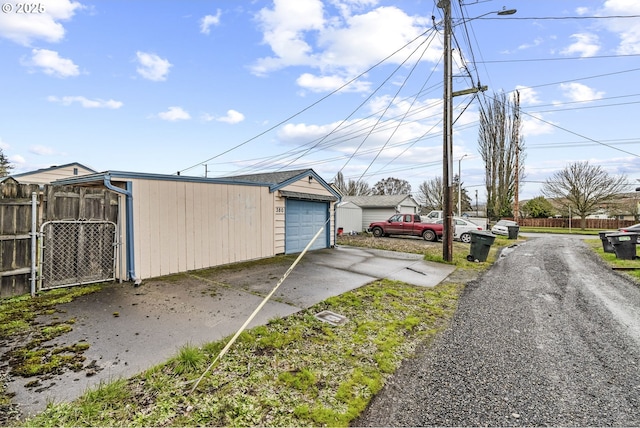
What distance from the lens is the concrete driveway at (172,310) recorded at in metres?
2.63

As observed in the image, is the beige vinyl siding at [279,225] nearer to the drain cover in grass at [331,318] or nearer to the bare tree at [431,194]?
the drain cover in grass at [331,318]

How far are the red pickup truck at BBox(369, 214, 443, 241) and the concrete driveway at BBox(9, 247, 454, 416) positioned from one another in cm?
818

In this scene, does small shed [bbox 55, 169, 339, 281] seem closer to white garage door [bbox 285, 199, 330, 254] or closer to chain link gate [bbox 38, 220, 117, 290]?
white garage door [bbox 285, 199, 330, 254]

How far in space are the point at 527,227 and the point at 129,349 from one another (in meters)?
37.9

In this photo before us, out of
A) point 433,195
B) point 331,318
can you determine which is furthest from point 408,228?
point 433,195

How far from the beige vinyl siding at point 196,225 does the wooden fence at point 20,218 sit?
1132 mm

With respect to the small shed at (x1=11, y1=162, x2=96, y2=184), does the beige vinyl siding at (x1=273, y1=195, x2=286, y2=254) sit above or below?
below

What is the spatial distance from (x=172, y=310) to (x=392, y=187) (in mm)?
46449

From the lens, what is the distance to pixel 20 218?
4621 millimetres

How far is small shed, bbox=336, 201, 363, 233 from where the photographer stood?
1902 centimetres

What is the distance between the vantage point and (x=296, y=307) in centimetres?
464

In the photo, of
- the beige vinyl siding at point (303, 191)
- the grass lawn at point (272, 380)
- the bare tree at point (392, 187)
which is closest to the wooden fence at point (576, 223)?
the bare tree at point (392, 187)

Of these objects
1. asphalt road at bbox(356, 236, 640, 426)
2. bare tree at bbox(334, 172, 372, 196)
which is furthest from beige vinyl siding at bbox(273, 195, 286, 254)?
bare tree at bbox(334, 172, 372, 196)

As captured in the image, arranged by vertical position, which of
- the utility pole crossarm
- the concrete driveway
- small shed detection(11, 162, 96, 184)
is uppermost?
the utility pole crossarm
